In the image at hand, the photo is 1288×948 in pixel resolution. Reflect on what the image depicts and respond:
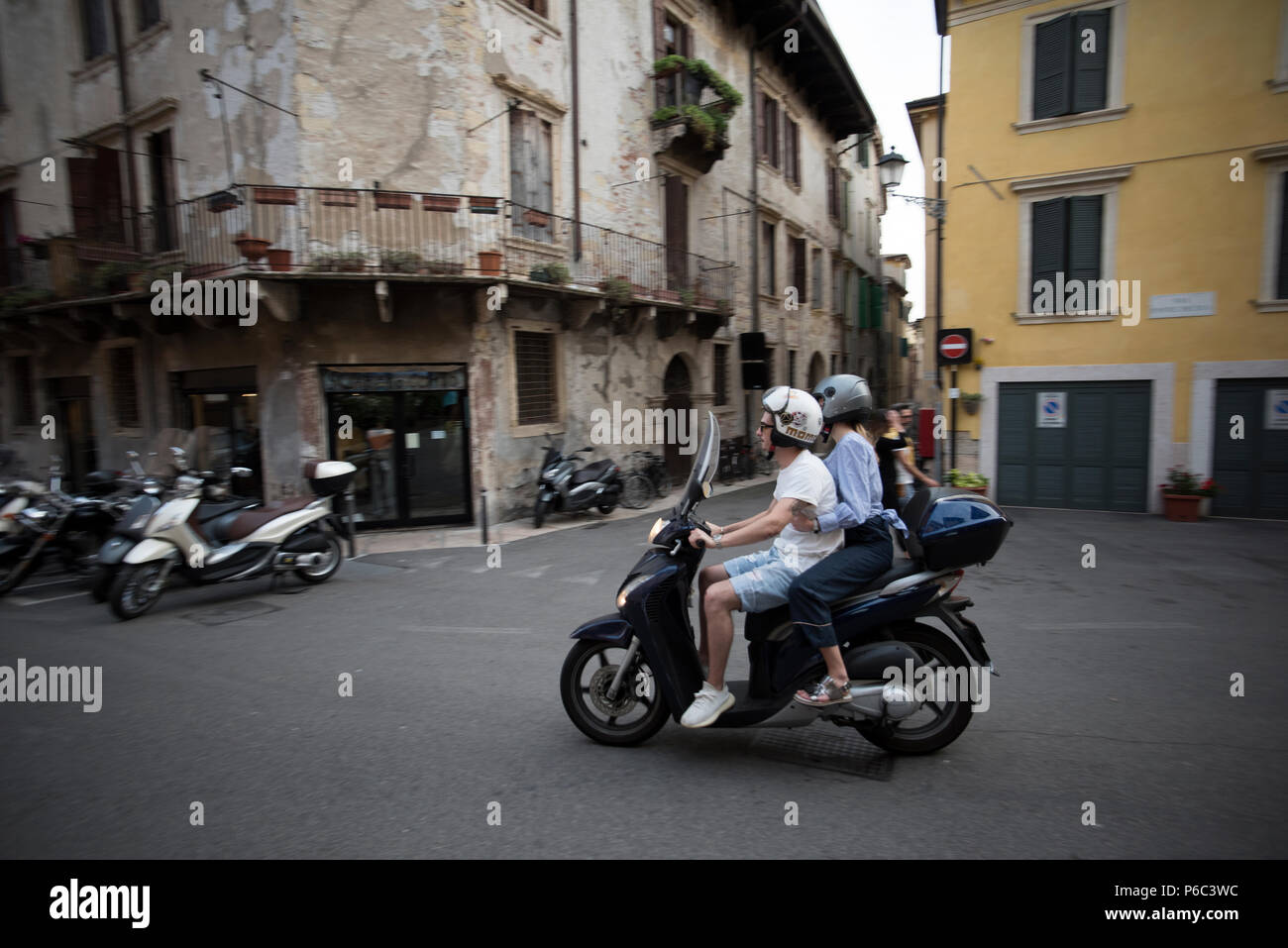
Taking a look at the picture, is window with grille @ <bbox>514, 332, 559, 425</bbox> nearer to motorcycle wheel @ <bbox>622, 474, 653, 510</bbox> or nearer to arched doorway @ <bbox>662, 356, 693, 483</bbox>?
motorcycle wheel @ <bbox>622, 474, 653, 510</bbox>

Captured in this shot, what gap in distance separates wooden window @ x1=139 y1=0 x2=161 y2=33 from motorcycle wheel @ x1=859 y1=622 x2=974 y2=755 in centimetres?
1626

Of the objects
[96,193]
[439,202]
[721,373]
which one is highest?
[96,193]

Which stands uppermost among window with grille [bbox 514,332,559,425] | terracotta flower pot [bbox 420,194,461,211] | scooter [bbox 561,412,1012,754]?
terracotta flower pot [bbox 420,194,461,211]

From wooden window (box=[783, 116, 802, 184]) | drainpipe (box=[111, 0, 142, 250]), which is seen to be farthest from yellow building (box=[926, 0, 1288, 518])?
drainpipe (box=[111, 0, 142, 250])

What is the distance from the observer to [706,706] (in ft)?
11.8

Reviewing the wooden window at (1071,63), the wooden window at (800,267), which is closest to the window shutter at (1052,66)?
the wooden window at (1071,63)

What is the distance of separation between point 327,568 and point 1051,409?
1190 cm

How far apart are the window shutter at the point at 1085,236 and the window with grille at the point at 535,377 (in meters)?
9.23

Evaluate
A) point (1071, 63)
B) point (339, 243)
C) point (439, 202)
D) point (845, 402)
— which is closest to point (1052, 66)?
point (1071, 63)

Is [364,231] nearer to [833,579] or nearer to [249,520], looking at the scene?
[249,520]

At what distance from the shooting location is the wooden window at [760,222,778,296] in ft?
69.6

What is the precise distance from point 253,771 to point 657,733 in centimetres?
207

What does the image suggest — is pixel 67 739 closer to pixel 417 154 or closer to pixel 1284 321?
pixel 417 154
